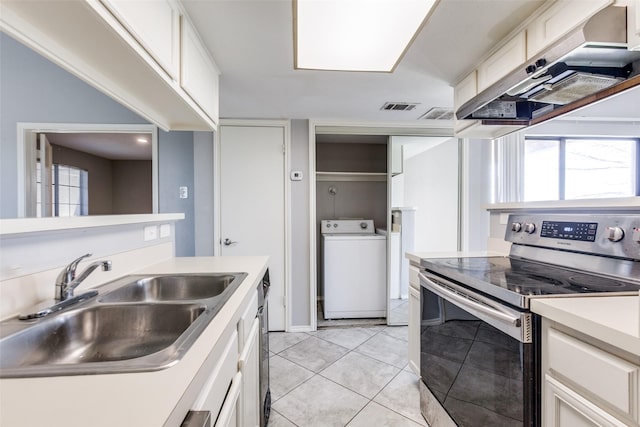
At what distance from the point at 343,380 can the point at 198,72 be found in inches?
86.5

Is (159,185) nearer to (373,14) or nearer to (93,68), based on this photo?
(93,68)

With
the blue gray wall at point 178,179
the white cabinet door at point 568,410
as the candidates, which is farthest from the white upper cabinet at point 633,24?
the blue gray wall at point 178,179

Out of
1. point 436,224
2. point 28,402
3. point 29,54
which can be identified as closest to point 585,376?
point 28,402

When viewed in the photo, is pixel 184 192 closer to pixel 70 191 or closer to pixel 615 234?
pixel 70 191

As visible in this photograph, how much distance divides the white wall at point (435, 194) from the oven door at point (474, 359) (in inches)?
68.1

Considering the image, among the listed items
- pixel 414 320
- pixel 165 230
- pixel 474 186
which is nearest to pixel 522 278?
pixel 414 320

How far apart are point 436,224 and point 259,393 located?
2692mm

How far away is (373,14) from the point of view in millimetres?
1301

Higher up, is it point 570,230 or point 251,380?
point 570,230

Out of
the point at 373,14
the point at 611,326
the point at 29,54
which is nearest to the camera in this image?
the point at 611,326

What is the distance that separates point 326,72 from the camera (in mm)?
1894

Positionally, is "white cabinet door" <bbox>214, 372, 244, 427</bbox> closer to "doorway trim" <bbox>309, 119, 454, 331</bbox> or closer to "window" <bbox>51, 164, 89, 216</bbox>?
"window" <bbox>51, 164, 89, 216</bbox>

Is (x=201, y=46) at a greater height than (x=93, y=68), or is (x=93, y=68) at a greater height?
(x=201, y=46)

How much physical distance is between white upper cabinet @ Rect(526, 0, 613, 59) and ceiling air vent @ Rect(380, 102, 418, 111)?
118cm
